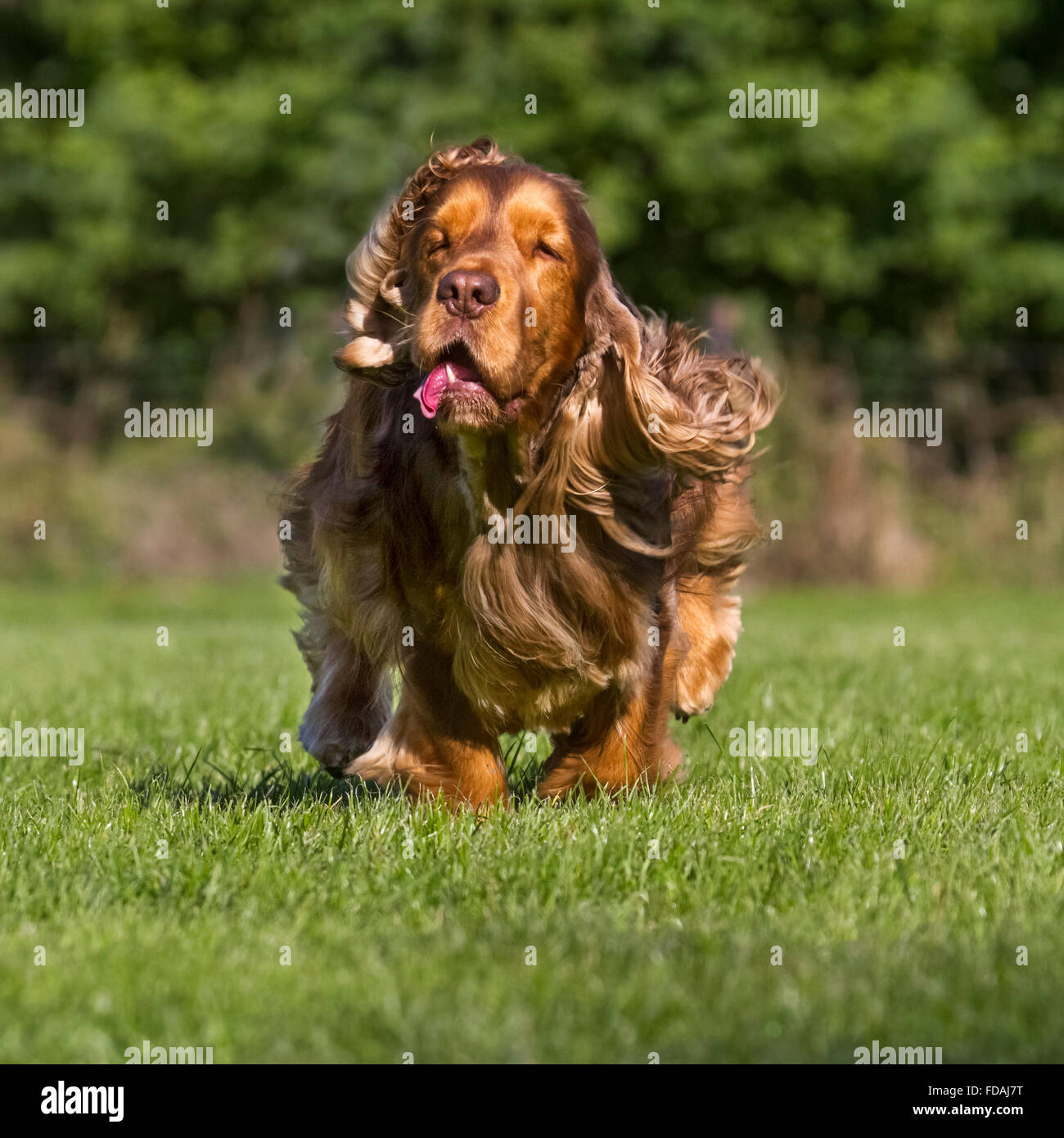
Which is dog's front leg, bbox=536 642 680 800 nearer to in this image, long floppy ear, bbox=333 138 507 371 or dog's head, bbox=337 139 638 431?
dog's head, bbox=337 139 638 431

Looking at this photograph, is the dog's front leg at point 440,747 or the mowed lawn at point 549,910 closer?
the mowed lawn at point 549,910

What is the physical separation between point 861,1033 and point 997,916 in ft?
2.23

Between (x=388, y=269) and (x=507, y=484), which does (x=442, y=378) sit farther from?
(x=388, y=269)

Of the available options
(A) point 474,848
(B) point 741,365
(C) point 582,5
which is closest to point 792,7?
(C) point 582,5

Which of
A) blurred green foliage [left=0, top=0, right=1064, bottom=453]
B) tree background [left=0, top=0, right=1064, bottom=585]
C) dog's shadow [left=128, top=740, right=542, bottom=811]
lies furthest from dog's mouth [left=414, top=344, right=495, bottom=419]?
blurred green foliage [left=0, top=0, right=1064, bottom=453]

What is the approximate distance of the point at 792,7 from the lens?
62.8 ft

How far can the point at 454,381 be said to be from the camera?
3678 millimetres

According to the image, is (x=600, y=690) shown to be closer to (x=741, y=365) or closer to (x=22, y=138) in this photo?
(x=741, y=365)

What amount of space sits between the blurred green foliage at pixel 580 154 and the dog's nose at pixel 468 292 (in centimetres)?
1362

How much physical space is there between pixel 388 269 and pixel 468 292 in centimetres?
61

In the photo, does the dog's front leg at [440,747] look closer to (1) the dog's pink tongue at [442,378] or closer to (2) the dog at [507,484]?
(2) the dog at [507,484]

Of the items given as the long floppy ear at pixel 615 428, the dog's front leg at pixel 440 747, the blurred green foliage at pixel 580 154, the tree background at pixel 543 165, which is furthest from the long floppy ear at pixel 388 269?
the blurred green foliage at pixel 580 154

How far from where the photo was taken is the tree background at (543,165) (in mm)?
16469

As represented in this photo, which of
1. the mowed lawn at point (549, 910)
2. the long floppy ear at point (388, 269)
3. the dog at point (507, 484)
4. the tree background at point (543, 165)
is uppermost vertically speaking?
the tree background at point (543, 165)
